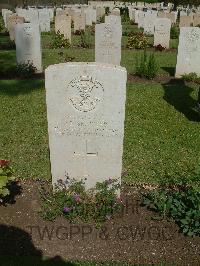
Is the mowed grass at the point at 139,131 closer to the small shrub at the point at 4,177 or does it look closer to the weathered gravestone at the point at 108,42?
the small shrub at the point at 4,177

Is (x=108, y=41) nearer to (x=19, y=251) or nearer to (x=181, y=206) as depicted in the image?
(x=181, y=206)

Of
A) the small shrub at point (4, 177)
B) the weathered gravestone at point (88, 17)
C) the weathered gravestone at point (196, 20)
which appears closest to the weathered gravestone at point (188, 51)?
the small shrub at point (4, 177)

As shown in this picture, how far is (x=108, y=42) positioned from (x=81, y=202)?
26.6 ft

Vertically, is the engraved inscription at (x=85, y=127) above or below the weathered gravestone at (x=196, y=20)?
below

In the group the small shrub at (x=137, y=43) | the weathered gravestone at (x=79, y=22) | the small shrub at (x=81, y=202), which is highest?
the weathered gravestone at (x=79, y=22)

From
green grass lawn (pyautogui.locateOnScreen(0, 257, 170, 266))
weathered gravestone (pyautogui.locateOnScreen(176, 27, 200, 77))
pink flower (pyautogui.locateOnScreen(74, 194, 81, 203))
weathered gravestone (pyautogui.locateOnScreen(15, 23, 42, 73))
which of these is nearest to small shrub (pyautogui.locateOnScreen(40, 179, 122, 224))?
pink flower (pyautogui.locateOnScreen(74, 194, 81, 203))

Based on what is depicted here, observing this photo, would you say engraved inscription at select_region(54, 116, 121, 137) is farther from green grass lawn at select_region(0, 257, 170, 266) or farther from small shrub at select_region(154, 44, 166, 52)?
small shrub at select_region(154, 44, 166, 52)

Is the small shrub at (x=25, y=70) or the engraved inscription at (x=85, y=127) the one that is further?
the small shrub at (x=25, y=70)

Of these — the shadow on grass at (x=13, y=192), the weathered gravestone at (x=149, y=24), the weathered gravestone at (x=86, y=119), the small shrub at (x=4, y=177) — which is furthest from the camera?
the weathered gravestone at (x=149, y=24)

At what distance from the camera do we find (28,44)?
11984 millimetres

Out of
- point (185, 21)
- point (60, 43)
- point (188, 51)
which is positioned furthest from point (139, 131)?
point (185, 21)

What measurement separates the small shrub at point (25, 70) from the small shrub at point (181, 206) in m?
7.86

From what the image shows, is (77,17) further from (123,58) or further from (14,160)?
(14,160)

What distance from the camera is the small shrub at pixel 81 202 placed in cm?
480
